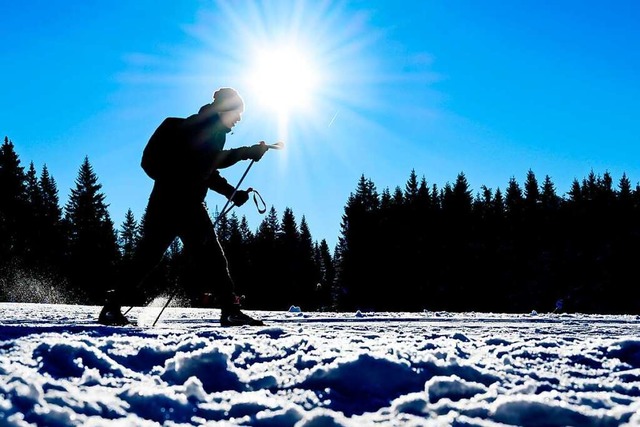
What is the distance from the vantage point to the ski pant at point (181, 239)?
16.7ft

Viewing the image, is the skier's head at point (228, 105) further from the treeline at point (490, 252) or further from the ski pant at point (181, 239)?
the treeline at point (490, 252)

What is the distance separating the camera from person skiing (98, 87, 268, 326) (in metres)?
5.02

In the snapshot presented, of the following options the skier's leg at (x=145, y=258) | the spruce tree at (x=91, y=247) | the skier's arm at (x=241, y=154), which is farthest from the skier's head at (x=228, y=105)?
the spruce tree at (x=91, y=247)

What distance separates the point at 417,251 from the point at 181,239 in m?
57.0

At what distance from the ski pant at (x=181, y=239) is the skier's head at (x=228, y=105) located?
777 mm

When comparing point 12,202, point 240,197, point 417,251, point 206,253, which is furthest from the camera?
point 417,251

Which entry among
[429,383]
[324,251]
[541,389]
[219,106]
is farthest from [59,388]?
[324,251]

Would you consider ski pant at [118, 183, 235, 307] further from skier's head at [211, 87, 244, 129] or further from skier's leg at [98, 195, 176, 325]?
skier's head at [211, 87, 244, 129]

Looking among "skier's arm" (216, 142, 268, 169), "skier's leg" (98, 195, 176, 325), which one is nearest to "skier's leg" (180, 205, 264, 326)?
"skier's leg" (98, 195, 176, 325)

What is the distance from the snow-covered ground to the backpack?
89.9 inches

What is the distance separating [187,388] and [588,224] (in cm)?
7033

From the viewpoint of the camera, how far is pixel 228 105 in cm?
518

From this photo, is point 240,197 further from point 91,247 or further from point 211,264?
point 91,247

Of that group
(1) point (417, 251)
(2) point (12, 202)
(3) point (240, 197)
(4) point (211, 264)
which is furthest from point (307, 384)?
(1) point (417, 251)
